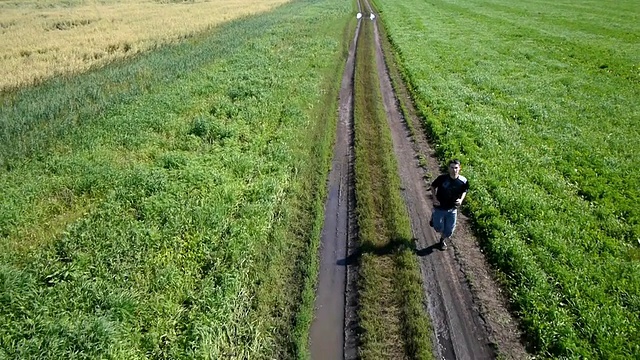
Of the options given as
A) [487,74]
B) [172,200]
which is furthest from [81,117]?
[487,74]

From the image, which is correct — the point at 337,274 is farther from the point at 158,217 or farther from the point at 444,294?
the point at 158,217

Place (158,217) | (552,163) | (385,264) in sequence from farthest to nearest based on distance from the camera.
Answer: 1. (552,163)
2. (158,217)
3. (385,264)

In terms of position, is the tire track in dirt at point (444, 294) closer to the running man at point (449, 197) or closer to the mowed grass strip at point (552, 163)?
the running man at point (449, 197)

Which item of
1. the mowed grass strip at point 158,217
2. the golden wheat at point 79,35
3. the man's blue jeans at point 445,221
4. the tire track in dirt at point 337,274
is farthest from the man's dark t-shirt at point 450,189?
the golden wheat at point 79,35

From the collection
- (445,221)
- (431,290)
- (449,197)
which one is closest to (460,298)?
(431,290)

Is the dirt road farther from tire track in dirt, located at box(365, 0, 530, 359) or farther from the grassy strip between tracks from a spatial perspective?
the grassy strip between tracks

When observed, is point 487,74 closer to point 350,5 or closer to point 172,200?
point 172,200
